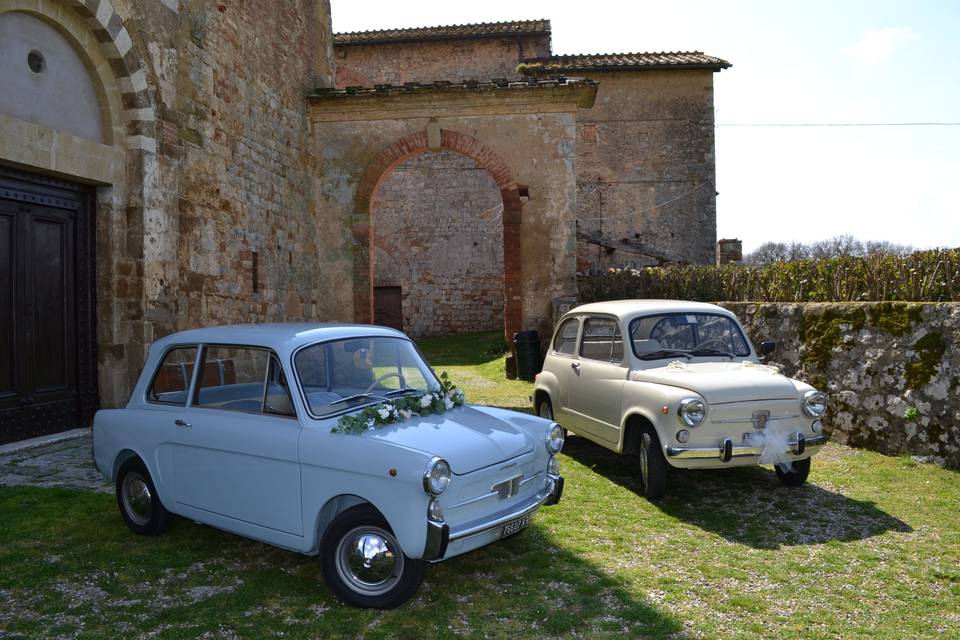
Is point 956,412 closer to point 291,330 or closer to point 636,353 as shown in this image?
point 636,353

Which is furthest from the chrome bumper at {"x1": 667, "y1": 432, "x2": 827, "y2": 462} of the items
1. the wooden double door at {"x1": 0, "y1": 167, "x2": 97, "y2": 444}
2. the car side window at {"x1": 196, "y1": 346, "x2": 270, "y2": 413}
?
the wooden double door at {"x1": 0, "y1": 167, "x2": 97, "y2": 444}

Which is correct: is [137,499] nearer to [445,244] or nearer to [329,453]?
[329,453]

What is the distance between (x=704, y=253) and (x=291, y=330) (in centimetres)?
1901

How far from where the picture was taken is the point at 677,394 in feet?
16.8

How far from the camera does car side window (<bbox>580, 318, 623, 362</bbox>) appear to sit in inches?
243

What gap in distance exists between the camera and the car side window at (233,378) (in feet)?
13.3

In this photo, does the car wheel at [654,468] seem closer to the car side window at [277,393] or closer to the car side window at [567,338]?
the car side window at [567,338]

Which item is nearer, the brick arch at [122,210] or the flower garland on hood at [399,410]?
the flower garland on hood at [399,410]

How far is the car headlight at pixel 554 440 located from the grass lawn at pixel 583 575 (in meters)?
0.65

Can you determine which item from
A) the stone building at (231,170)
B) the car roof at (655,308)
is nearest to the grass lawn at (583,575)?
the car roof at (655,308)

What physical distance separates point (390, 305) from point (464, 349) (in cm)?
531

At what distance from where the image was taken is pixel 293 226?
483 inches

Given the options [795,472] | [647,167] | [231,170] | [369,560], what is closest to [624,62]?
[647,167]

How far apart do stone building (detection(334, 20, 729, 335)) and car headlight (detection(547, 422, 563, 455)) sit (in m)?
16.3
